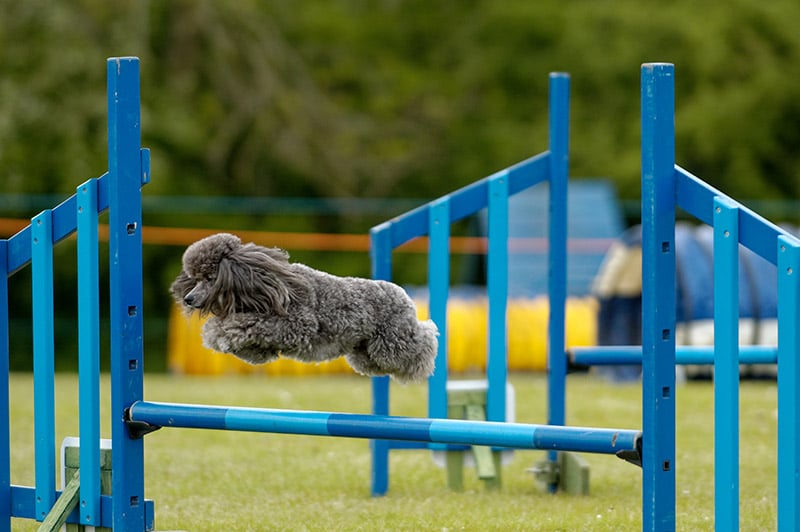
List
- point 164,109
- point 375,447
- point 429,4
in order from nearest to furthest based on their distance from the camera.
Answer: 1. point 375,447
2. point 164,109
3. point 429,4

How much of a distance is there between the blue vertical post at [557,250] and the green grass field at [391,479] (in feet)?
1.57

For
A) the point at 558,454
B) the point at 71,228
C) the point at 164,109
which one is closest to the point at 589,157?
the point at 164,109

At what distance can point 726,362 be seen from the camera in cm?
347

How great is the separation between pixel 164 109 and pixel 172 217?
2382 mm

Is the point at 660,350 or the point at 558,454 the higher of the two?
the point at 660,350

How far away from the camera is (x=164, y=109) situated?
1842cm

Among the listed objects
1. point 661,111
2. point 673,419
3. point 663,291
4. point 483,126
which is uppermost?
point 483,126

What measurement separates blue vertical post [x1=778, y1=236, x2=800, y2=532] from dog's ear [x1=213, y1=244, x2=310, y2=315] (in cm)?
130

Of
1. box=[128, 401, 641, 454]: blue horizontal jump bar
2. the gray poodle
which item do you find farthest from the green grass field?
the gray poodle

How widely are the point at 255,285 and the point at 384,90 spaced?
1779 centimetres

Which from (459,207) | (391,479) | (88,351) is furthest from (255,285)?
(391,479)

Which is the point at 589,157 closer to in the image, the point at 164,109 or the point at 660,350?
the point at 164,109

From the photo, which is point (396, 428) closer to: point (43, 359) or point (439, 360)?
point (43, 359)

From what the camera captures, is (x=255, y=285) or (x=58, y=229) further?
(x=58, y=229)
